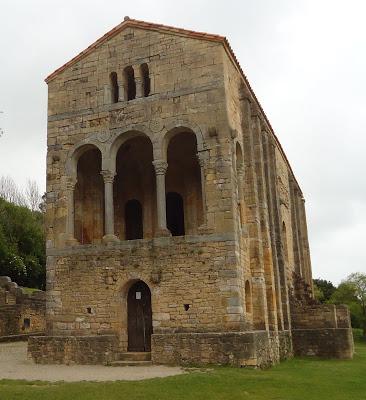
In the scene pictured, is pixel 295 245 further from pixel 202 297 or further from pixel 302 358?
pixel 202 297

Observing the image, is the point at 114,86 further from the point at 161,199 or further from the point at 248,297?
the point at 248,297

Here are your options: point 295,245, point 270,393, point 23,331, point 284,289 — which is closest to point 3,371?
point 270,393

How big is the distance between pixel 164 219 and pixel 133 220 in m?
4.40

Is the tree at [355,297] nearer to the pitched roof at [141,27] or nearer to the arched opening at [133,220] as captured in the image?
the arched opening at [133,220]

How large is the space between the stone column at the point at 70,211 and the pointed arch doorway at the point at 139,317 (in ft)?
8.90

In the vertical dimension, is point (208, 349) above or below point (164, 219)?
below

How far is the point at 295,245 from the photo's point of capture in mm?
28281

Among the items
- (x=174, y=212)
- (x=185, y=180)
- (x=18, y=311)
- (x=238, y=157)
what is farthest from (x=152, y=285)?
(x=18, y=311)

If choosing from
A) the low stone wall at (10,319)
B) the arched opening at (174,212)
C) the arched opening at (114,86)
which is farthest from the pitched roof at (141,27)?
the low stone wall at (10,319)

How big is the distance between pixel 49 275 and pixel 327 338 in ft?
35.7

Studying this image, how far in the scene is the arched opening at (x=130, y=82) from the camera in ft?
61.3

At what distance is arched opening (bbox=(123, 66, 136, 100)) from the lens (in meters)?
18.7

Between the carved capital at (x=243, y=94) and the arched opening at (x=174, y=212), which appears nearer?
the carved capital at (x=243, y=94)

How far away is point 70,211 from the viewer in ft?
59.7
